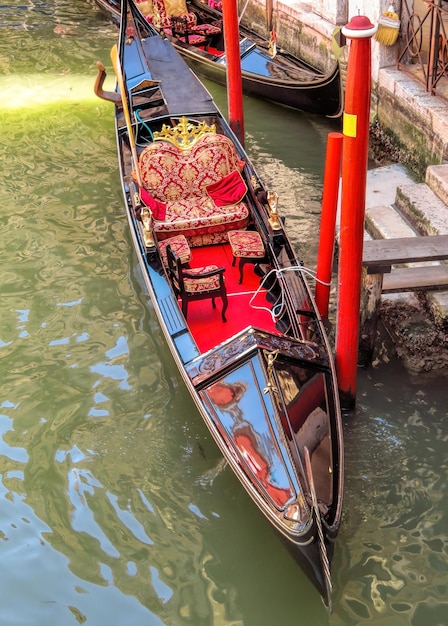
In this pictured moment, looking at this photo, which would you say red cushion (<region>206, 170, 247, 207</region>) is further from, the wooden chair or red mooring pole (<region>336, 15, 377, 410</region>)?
red mooring pole (<region>336, 15, 377, 410</region>)

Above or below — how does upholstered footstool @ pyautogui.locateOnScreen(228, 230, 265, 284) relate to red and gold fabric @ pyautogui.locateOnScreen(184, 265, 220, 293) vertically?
below

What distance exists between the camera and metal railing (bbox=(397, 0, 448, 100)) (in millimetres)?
4547

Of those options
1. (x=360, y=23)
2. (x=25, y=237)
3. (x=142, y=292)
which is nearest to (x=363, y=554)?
(x=360, y=23)

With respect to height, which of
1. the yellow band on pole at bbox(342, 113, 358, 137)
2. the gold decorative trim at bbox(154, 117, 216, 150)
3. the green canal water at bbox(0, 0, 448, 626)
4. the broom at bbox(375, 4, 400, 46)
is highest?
the yellow band on pole at bbox(342, 113, 358, 137)

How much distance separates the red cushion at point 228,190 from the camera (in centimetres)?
400

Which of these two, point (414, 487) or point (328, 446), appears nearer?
point (328, 446)

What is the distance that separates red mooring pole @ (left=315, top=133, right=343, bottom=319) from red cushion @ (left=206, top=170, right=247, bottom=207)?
3.17ft

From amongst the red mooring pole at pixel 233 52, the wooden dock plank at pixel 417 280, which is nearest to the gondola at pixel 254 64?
the red mooring pole at pixel 233 52

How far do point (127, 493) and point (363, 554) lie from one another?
903 millimetres

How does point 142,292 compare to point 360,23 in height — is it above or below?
below

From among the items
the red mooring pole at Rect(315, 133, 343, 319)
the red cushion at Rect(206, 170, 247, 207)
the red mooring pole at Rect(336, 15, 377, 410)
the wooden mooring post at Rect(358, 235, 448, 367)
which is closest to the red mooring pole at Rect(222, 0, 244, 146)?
the red cushion at Rect(206, 170, 247, 207)

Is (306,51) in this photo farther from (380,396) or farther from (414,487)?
(414,487)

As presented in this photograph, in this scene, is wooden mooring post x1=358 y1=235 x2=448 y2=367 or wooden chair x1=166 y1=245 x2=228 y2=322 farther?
wooden chair x1=166 y1=245 x2=228 y2=322

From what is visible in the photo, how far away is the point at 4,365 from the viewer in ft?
11.7
